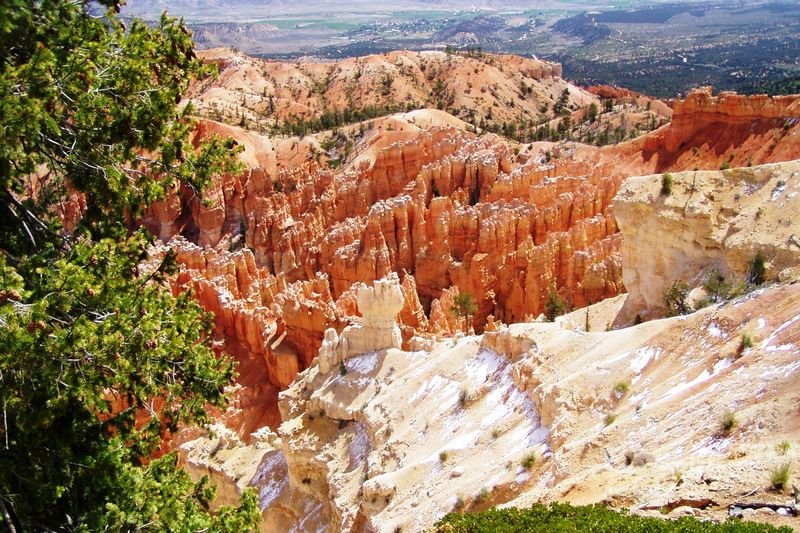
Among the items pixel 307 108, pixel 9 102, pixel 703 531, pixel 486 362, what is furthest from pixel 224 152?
pixel 307 108

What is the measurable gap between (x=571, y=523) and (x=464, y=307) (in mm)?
25555

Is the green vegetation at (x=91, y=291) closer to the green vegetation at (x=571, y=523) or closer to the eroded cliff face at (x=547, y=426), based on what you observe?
the green vegetation at (x=571, y=523)

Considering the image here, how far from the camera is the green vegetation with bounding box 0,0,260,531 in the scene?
8008 millimetres

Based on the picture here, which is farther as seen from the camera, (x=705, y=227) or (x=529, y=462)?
(x=705, y=227)

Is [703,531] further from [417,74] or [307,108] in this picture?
[417,74]

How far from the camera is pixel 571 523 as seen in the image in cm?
928

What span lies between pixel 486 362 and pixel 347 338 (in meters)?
5.63

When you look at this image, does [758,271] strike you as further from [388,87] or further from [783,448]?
[388,87]

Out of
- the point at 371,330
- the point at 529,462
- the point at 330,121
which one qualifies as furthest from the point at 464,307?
the point at 330,121

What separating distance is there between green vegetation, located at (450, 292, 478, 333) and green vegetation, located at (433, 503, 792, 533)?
2181cm

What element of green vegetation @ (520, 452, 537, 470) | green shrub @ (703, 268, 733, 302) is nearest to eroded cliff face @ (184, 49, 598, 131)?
green shrub @ (703, 268, 733, 302)

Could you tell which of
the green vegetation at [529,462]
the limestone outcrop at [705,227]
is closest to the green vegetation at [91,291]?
the green vegetation at [529,462]

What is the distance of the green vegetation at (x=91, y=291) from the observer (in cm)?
801

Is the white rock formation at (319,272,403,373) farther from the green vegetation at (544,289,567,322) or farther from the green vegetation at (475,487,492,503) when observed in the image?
the green vegetation at (544,289,567,322)
